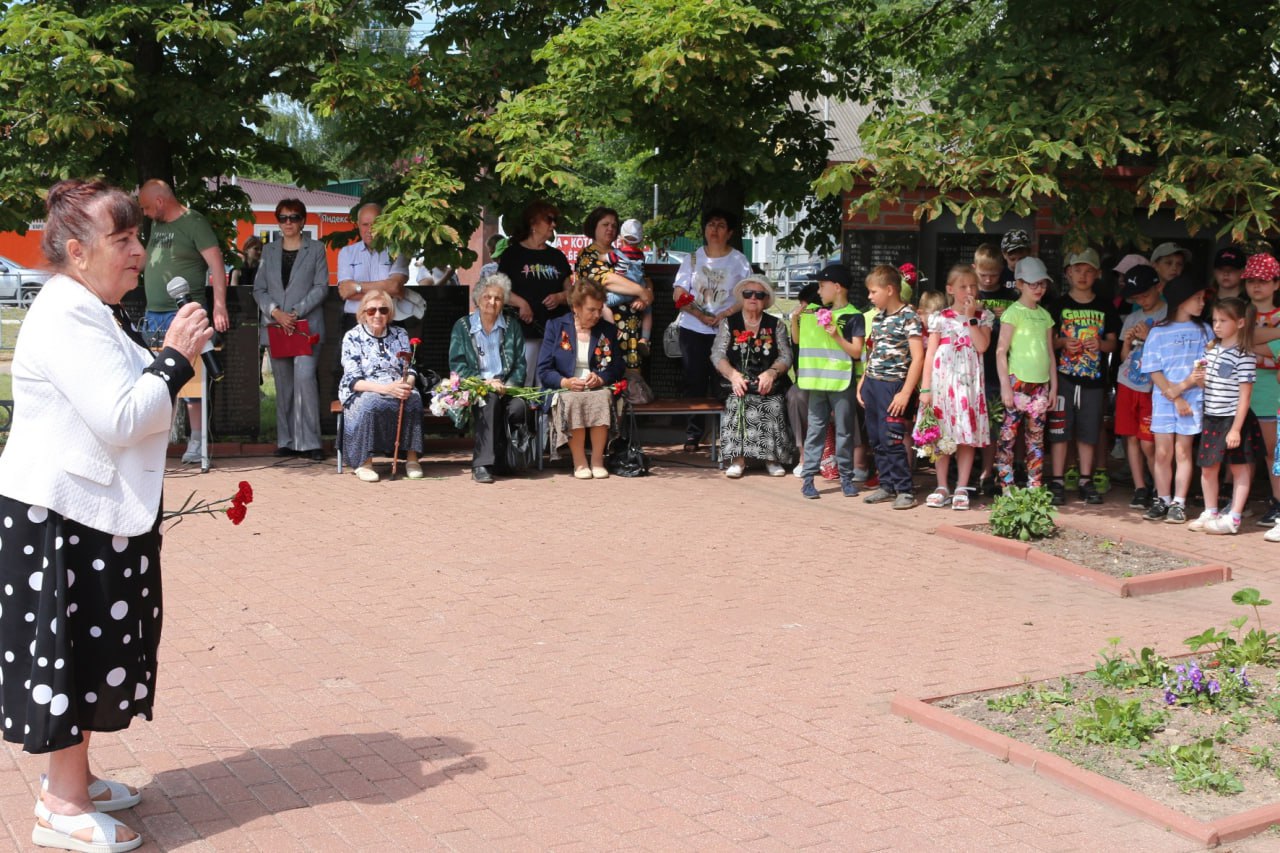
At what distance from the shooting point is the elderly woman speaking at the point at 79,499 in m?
4.26

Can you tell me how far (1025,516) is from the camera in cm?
881

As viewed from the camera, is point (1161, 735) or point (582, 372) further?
point (582, 372)

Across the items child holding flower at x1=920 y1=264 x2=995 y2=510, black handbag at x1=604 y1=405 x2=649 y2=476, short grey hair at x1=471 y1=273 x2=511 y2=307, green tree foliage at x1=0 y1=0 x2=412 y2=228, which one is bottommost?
black handbag at x1=604 y1=405 x2=649 y2=476

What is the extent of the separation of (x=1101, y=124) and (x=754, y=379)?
134 inches

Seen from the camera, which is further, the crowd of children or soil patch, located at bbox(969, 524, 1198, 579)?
the crowd of children

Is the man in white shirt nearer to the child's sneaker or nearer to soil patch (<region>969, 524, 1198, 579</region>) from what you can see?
soil patch (<region>969, 524, 1198, 579</region>)

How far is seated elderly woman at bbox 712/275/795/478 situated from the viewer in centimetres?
1138

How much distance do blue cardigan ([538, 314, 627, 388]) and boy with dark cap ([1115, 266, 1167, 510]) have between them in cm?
378

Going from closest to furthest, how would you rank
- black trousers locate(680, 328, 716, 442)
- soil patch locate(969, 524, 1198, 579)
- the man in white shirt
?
soil patch locate(969, 524, 1198, 579), the man in white shirt, black trousers locate(680, 328, 716, 442)

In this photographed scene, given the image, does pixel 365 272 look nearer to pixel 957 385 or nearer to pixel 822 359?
pixel 822 359

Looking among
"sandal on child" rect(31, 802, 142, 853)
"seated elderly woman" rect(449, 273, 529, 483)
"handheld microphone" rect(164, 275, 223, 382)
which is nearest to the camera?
"sandal on child" rect(31, 802, 142, 853)

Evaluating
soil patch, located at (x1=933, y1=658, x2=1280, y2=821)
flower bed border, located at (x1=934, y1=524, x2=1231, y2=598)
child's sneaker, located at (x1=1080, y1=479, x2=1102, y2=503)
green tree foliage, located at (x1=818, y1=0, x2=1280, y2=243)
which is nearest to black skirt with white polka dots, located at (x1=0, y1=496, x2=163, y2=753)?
soil patch, located at (x1=933, y1=658, x2=1280, y2=821)

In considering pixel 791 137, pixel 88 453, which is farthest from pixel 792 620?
pixel 791 137

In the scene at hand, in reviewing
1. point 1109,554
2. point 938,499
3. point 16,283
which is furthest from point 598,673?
Result: point 16,283
